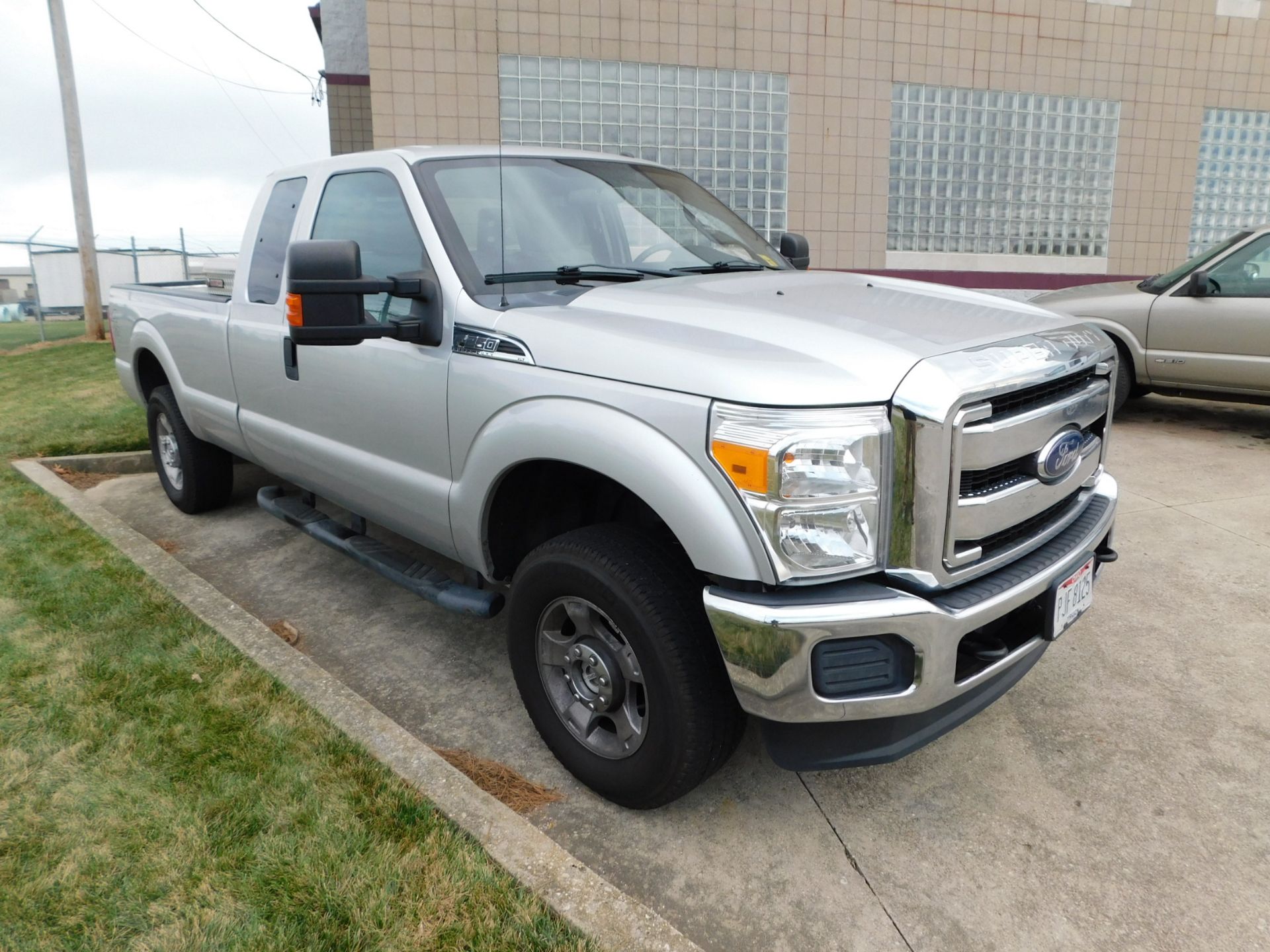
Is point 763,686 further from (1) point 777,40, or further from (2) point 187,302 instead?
(1) point 777,40

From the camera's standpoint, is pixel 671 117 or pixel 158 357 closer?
pixel 158 357

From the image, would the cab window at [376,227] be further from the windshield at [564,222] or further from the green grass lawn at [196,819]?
the green grass lawn at [196,819]

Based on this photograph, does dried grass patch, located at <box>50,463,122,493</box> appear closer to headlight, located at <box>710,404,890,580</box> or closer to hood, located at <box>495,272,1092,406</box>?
hood, located at <box>495,272,1092,406</box>

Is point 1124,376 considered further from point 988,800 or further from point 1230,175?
point 1230,175

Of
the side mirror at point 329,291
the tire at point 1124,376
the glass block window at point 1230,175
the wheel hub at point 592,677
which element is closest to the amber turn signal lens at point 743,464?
the wheel hub at point 592,677

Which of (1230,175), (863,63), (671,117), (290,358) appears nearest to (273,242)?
(290,358)

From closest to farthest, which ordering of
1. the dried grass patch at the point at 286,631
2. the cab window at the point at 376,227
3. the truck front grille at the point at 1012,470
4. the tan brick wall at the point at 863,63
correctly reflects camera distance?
the truck front grille at the point at 1012,470
the cab window at the point at 376,227
the dried grass patch at the point at 286,631
the tan brick wall at the point at 863,63

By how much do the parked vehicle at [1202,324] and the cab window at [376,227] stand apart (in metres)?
5.47

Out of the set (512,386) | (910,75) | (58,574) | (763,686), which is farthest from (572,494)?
(910,75)

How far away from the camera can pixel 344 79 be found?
14273mm

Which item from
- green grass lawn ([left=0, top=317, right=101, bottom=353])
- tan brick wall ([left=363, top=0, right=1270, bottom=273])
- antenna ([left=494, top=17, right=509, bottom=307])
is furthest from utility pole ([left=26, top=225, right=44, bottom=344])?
antenna ([left=494, top=17, right=509, bottom=307])

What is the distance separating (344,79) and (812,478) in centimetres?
1451

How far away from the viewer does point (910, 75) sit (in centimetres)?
1184

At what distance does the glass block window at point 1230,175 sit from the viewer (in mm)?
13180
